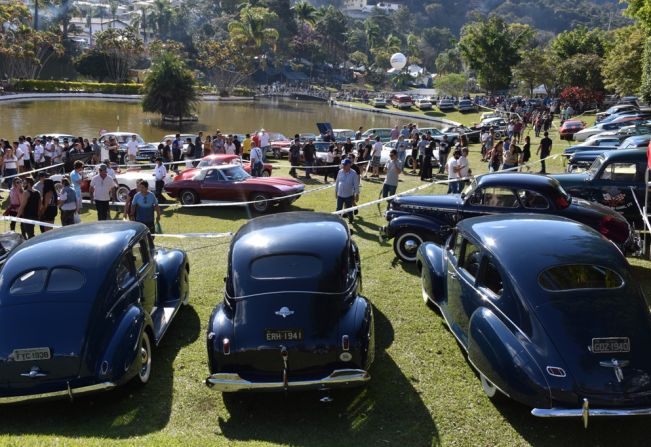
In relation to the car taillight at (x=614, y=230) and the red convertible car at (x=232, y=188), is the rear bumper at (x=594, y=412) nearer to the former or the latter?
the car taillight at (x=614, y=230)

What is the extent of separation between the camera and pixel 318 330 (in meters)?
6.49

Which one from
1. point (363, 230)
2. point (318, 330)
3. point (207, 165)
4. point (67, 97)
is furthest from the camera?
point (67, 97)

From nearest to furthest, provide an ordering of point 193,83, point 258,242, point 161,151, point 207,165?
point 258,242, point 207,165, point 161,151, point 193,83

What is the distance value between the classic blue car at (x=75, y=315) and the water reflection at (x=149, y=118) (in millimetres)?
42635

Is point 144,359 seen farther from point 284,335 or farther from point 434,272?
point 434,272

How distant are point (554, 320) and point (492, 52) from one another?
2328 inches

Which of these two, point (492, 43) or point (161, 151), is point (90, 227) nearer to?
point (161, 151)

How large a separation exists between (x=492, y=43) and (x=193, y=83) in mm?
29494

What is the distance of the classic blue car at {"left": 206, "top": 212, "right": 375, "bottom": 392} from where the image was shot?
20.8 ft

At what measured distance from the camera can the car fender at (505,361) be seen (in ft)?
18.7

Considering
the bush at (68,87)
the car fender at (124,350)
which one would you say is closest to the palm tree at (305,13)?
the bush at (68,87)

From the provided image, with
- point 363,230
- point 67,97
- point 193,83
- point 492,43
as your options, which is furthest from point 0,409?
point 67,97

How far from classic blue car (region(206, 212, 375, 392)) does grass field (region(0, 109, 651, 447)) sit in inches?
16.9

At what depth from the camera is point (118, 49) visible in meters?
87.5
